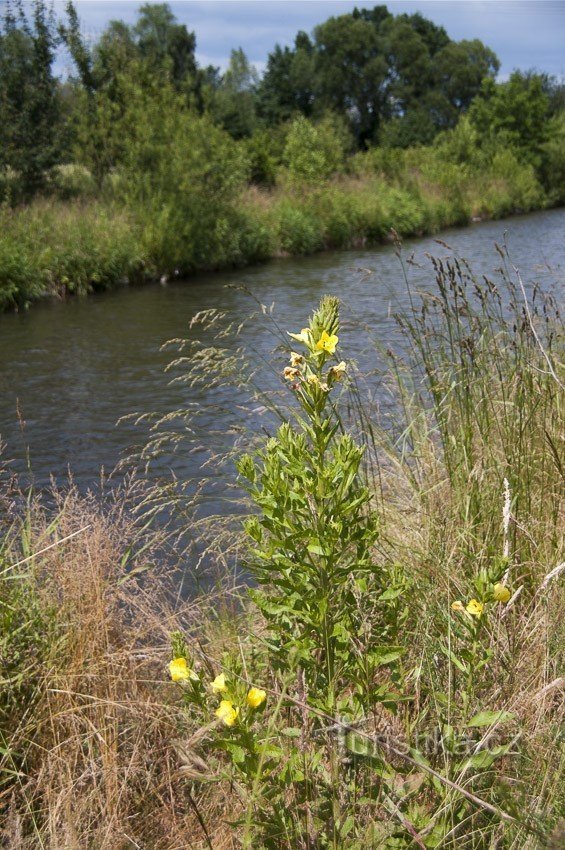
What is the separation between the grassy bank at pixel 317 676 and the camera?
1865 mm

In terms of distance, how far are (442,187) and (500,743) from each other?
1065 inches

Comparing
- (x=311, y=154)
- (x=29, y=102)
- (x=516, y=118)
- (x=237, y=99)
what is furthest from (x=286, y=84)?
(x=29, y=102)

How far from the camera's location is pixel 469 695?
206 centimetres

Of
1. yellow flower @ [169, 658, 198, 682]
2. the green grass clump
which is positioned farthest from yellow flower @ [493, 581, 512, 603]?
the green grass clump

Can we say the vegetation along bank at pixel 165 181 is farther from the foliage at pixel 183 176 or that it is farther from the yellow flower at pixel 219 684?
the yellow flower at pixel 219 684

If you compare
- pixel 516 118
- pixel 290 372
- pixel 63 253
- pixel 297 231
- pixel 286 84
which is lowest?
pixel 297 231

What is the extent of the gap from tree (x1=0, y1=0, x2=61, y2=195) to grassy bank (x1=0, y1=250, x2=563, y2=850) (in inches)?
724

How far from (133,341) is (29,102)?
36.7ft

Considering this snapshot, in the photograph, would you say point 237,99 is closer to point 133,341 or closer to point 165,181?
point 165,181

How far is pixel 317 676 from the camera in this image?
6.79 ft

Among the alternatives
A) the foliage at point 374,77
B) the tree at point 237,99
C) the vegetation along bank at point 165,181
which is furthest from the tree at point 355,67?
the vegetation along bank at point 165,181

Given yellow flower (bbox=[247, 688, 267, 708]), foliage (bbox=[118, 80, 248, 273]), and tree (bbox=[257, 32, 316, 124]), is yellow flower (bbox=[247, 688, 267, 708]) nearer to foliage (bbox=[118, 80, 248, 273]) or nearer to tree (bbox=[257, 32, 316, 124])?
foliage (bbox=[118, 80, 248, 273])

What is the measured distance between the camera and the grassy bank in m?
1.87

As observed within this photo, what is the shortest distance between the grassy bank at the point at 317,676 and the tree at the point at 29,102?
18.4 m
